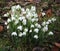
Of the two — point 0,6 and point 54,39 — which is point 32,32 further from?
point 0,6

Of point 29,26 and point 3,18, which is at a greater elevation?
point 29,26

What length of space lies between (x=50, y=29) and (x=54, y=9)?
3.28ft

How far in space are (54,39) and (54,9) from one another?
3.53ft

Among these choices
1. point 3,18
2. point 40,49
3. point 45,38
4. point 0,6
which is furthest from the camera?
point 0,6

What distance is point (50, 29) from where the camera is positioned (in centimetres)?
386

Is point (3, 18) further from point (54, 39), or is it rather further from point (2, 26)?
point (54, 39)

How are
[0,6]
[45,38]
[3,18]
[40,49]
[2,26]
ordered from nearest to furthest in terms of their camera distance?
[40,49], [45,38], [2,26], [3,18], [0,6]

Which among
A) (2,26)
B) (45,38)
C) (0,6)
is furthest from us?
(0,6)

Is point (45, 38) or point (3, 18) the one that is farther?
point (3, 18)

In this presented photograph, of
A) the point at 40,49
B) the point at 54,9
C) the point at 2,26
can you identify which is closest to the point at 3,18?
the point at 2,26

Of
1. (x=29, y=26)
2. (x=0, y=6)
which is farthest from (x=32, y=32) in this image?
(x=0, y=6)

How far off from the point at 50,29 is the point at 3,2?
1.52 metres

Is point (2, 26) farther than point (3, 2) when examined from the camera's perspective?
No

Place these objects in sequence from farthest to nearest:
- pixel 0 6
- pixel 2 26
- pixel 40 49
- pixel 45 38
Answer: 1. pixel 0 6
2. pixel 2 26
3. pixel 45 38
4. pixel 40 49
